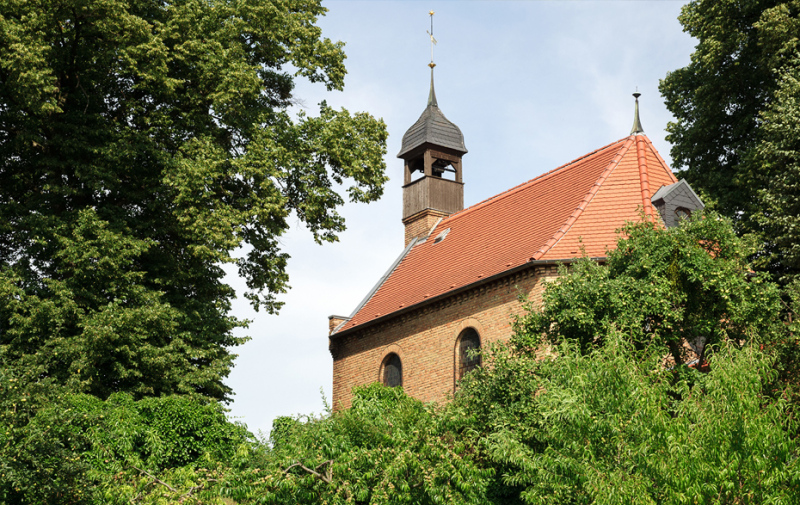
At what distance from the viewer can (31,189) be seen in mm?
21047

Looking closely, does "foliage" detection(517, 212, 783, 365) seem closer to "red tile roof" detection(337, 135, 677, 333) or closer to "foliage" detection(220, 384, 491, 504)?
"foliage" detection(220, 384, 491, 504)

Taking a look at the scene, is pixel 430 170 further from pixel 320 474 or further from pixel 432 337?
pixel 320 474

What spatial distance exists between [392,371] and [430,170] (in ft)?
25.9

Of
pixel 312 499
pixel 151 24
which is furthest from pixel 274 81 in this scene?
pixel 312 499

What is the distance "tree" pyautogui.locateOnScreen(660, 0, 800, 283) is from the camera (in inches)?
829

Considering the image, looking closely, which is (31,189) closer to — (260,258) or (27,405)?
(260,258)

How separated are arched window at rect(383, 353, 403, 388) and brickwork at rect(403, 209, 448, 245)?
542cm

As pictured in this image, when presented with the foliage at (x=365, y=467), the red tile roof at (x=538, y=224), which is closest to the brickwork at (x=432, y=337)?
the red tile roof at (x=538, y=224)

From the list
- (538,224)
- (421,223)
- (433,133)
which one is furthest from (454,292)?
(433,133)

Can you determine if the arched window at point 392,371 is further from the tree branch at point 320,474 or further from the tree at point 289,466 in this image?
the tree branch at point 320,474

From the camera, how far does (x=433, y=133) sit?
96.3 feet

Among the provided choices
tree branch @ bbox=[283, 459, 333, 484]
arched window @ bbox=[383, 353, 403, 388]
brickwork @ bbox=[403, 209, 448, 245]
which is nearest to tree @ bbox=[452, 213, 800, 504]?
tree branch @ bbox=[283, 459, 333, 484]

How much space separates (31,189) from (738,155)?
60.2ft

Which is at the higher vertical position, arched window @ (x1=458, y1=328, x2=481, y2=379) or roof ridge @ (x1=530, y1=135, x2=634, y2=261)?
roof ridge @ (x1=530, y1=135, x2=634, y2=261)
